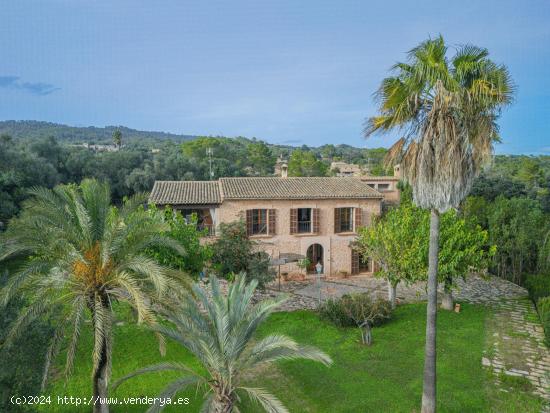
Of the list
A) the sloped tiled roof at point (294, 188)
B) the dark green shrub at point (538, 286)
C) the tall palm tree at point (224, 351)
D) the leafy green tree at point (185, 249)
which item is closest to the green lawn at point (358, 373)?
the tall palm tree at point (224, 351)

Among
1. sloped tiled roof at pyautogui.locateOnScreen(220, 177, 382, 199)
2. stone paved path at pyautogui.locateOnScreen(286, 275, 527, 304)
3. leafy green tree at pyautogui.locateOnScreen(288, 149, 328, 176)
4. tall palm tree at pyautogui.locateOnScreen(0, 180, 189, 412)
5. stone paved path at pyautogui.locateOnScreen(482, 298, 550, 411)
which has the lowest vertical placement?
stone paved path at pyautogui.locateOnScreen(286, 275, 527, 304)

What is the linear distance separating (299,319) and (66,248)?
9692 mm

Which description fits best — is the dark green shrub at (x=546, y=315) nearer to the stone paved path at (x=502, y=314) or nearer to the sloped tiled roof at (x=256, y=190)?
the stone paved path at (x=502, y=314)

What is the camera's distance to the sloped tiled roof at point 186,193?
20.2 meters

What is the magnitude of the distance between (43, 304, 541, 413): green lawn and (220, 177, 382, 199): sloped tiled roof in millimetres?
8247

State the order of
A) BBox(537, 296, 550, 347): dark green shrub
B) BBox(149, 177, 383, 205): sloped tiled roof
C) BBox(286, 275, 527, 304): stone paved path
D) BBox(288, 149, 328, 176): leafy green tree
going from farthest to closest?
BBox(288, 149, 328, 176): leafy green tree
BBox(149, 177, 383, 205): sloped tiled roof
BBox(286, 275, 527, 304): stone paved path
BBox(537, 296, 550, 347): dark green shrub

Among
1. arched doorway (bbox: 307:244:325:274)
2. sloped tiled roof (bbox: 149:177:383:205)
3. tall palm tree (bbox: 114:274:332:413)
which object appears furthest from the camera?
arched doorway (bbox: 307:244:325:274)

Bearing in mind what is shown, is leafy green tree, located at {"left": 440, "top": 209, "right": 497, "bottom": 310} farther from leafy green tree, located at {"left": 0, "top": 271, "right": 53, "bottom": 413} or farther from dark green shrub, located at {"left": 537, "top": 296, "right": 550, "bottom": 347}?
leafy green tree, located at {"left": 0, "top": 271, "right": 53, "bottom": 413}

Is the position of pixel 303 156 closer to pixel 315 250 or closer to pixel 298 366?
pixel 315 250

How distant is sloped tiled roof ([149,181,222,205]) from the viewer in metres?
20.2

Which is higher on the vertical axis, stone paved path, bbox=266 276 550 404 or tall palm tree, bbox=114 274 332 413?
tall palm tree, bbox=114 274 332 413

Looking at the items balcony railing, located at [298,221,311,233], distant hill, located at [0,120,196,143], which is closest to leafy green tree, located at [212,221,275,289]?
balcony railing, located at [298,221,311,233]

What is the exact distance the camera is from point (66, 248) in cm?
788

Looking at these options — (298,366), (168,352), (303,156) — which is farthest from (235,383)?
(303,156)
